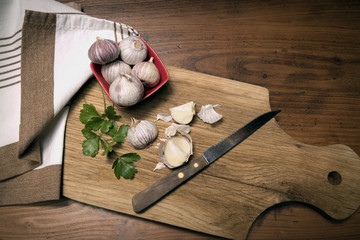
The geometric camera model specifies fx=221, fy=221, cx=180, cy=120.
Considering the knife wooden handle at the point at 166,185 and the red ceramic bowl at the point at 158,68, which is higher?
the red ceramic bowl at the point at 158,68

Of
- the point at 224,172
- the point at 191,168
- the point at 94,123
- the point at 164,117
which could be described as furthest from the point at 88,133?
the point at 224,172

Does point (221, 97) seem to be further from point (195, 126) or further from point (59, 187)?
point (59, 187)

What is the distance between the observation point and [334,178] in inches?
39.3

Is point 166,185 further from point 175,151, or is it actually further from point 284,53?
point 284,53

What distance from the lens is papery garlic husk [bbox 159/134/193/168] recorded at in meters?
0.89

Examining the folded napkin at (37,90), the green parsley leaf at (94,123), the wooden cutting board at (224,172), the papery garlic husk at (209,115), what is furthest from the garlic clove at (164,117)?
the folded napkin at (37,90)

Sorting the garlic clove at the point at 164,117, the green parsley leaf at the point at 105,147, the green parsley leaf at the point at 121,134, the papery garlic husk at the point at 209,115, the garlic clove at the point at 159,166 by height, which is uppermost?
the papery garlic husk at the point at 209,115

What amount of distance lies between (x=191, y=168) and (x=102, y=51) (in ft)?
1.85

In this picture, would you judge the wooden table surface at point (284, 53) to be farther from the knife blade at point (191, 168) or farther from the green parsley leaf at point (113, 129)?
the green parsley leaf at point (113, 129)

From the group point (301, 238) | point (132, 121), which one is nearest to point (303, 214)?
point (301, 238)

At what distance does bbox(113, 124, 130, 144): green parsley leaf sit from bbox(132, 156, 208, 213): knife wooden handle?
0.74 feet

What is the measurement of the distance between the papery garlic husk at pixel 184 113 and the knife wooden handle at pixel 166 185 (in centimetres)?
17

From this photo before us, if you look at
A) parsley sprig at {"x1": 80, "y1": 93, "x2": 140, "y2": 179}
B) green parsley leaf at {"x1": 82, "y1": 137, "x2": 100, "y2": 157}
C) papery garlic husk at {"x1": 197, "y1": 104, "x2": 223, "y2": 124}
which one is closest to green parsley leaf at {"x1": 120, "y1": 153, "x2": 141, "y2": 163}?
parsley sprig at {"x1": 80, "y1": 93, "x2": 140, "y2": 179}

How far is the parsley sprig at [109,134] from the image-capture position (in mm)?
864
